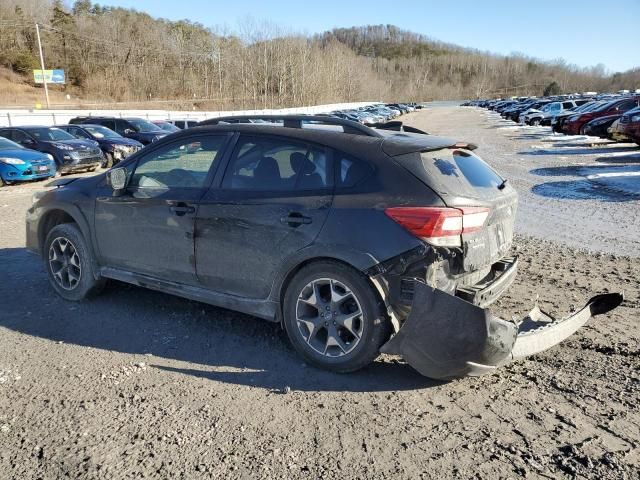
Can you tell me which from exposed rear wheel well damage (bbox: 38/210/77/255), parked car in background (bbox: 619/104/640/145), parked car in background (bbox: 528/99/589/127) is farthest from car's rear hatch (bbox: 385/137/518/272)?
parked car in background (bbox: 528/99/589/127)

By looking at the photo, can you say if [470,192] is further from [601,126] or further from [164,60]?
[164,60]

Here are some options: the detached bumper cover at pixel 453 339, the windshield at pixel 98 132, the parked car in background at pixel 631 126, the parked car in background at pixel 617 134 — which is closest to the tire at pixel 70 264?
the detached bumper cover at pixel 453 339

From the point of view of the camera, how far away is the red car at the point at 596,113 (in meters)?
23.3

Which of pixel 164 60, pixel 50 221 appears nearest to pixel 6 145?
pixel 50 221

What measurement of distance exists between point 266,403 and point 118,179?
250 cm

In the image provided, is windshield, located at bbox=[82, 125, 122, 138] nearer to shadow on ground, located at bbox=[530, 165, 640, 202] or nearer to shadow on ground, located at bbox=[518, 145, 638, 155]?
shadow on ground, located at bbox=[530, 165, 640, 202]

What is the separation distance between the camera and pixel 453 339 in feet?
10.0

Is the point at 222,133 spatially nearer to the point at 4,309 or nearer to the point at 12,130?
the point at 4,309

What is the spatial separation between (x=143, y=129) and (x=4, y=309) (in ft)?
59.6

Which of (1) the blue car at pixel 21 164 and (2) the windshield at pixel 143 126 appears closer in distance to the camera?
(1) the blue car at pixel 21 164

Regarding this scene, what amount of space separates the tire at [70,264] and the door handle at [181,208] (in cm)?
122

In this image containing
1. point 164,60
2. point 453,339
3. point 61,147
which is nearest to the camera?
point 453,339

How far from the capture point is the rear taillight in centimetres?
316

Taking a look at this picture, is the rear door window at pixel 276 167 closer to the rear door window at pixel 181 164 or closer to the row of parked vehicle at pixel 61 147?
the rear door window at pixel 181 164
